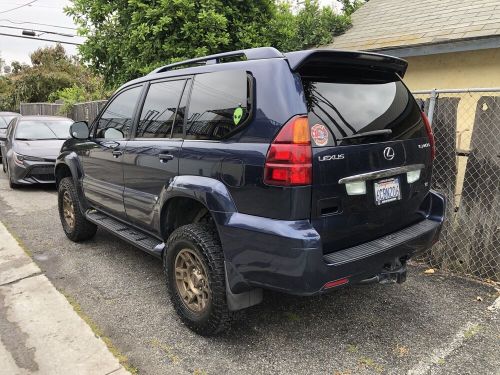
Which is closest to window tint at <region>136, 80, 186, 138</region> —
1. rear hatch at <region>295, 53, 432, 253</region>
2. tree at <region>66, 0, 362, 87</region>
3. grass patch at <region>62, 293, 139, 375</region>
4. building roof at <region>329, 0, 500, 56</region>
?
rear hatch at <region>295, 53, 432, 253</region>

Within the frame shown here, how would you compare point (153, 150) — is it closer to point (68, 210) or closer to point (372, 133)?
point (372, 133)

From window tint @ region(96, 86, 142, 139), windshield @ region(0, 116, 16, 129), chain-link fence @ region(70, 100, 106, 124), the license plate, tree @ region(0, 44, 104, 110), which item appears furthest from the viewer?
tree @ region(0, 44, 104, 110)

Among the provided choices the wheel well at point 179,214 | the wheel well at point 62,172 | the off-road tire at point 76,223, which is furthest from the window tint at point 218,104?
the wheel well at point 62,172

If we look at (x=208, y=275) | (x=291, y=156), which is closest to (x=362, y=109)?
(x=291, y=156)

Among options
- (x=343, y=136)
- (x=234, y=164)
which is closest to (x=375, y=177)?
(x=343, y=136)

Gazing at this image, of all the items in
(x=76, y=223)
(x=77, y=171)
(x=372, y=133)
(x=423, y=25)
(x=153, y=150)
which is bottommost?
(x=76, y=223)

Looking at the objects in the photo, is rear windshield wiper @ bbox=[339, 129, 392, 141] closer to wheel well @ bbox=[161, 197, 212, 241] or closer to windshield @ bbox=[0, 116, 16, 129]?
wheel well @ bbox=[161, 197, 212, 241]

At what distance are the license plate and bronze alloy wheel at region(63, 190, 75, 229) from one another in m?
3.83

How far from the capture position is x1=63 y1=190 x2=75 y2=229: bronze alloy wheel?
5.27 meters

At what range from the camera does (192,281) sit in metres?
3.21

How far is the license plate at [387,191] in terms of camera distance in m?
2.81

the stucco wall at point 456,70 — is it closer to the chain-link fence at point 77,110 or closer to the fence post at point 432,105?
the fence post at point 432,105

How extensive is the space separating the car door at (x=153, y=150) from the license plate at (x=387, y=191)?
1.48 metres

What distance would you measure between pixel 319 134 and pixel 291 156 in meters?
0.25
